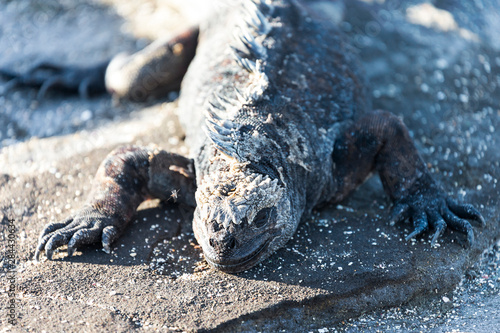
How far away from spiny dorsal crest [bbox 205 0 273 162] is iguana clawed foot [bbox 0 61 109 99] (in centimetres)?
210

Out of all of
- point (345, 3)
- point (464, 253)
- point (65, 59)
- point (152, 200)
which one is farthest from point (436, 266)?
point (65, 59)

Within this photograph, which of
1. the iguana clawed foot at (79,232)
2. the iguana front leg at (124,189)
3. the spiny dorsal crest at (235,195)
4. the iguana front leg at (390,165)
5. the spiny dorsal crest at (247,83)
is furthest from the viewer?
the iguana front leg at (390,165)

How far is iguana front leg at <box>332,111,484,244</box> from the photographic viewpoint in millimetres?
4184

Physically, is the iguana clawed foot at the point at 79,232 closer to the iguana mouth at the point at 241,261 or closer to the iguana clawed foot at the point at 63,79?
the iguana mouth at the point at 241,261

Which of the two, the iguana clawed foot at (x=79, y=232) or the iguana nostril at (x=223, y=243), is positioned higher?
the iguana nostril at (x=223, y=243)

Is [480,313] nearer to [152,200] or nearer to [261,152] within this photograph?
[261,152]

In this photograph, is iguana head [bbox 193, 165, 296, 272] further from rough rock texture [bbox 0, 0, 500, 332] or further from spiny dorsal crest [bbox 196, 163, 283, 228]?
rough rock texture [bbox 0, 0, 500, 332]

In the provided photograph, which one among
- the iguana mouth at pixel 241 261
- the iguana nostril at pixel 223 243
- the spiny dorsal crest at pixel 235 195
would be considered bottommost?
the iguana mouth at pixel 241 261

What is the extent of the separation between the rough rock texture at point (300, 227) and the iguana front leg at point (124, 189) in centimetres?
13

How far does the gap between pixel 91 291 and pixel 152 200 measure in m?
1.10

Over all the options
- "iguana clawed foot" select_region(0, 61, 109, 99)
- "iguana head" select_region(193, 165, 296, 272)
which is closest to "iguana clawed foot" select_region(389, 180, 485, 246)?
"iguana head" select_region(193, 165, 296, 272)

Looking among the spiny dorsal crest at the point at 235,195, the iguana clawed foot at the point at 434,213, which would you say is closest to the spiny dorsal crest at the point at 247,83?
the spiny dorsal crest at the point at 235,195

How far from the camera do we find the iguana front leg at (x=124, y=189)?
3.85 m

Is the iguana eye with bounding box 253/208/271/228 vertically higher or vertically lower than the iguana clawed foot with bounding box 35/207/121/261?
higher
